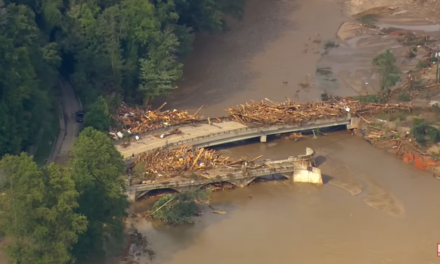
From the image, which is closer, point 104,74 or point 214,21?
point 104,74

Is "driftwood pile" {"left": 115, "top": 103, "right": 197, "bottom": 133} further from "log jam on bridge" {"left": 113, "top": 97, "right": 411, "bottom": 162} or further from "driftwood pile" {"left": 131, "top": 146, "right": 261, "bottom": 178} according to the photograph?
"driftwood pile" {"left": 131, "top": 146, "right": 261, "bottom": 178}

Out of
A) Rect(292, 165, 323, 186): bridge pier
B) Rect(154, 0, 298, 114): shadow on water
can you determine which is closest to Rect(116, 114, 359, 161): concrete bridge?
Rect(154, 0, 298, 114): shadow on water

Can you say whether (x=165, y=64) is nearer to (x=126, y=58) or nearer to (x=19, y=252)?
(x=126, y=58)

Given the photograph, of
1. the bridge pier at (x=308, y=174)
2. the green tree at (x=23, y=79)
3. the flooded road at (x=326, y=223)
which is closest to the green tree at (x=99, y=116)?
the green tree at (x=23, y=79)

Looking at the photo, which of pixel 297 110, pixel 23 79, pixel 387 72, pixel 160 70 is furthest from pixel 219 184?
pixel 387 72

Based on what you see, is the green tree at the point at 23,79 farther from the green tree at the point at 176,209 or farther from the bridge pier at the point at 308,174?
the bridge pier at the point at 308,174

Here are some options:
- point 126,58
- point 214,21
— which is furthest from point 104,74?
point 214,21
